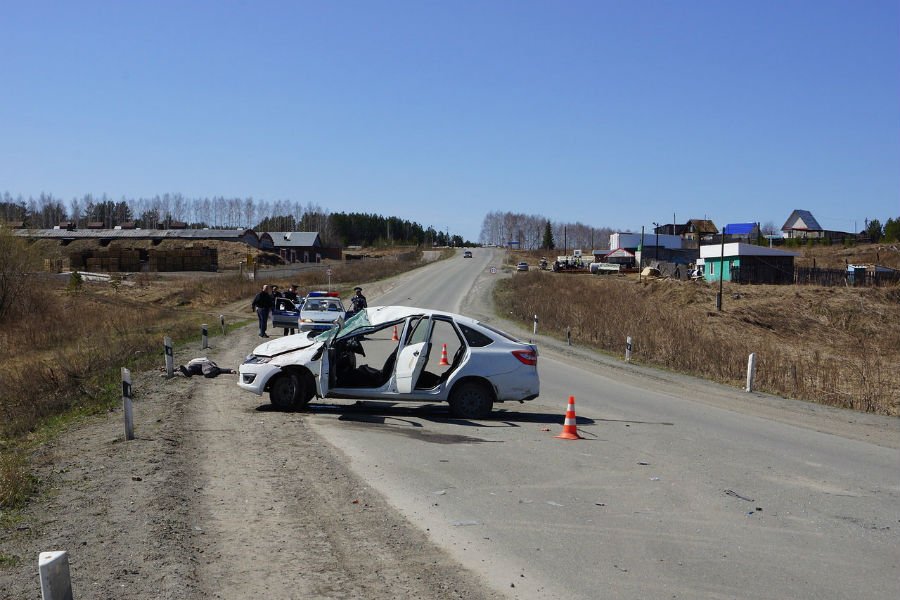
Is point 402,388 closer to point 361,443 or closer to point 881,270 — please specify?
point 361,443

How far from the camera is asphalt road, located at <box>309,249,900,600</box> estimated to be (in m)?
6.48

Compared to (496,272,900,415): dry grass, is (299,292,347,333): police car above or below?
above

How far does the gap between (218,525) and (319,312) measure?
23929mm

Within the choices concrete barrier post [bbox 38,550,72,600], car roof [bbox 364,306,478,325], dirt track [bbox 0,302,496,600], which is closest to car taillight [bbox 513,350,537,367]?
car roof [bbox 364,306,478,325]

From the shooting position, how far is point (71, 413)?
50.8 ft

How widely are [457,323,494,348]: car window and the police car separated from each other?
624 inches

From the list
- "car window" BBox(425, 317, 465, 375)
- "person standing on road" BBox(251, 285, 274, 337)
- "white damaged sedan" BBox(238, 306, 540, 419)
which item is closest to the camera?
"white damaged sedan" BBox(238, 306, 540, 419)

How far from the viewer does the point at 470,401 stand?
1399 centimetres

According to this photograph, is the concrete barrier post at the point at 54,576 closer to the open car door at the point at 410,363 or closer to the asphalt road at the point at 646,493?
the asphalt road at the point at 646,493

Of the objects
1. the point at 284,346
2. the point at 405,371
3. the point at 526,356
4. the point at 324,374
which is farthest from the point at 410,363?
the point at 284,346

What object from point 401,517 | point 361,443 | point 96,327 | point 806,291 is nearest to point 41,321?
point 96,327

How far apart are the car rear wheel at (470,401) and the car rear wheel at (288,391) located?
8.25 feet

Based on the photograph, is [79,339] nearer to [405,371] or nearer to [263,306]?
[263,306]

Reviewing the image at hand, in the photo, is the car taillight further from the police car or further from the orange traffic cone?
the police car
